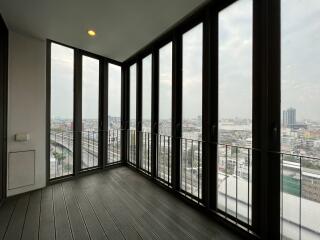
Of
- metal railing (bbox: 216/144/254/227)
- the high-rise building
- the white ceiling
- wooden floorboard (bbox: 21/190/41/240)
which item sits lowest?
wooden floorboard (bbox: 21/190/41/240)

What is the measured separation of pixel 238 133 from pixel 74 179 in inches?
120

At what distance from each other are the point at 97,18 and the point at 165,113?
1.67 m

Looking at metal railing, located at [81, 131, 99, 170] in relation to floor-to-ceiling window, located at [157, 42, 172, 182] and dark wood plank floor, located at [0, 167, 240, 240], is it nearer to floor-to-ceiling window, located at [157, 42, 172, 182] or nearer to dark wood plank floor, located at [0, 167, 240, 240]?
dark wood plank floor, located at [0, 167, 240, 240]

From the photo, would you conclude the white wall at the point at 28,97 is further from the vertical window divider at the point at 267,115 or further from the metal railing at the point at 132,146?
the vertical window divider at the point at 267,115

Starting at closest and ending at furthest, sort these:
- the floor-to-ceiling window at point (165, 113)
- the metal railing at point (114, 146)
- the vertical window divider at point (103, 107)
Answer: the floor-to-ceiling window at point (165, 113), the vertical window divider at point (103, 107), the metal railing at point (114, 146)

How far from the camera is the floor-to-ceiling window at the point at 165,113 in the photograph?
290cm

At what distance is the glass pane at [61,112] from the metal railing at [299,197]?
133 inches

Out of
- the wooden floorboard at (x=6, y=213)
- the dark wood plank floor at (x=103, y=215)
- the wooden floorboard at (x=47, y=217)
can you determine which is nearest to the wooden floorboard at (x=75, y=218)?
the dark wood plank floor at (x=103, y=215)

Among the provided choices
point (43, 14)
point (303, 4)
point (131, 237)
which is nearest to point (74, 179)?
point (131, 237)

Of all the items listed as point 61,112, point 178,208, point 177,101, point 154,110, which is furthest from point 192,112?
point 61,112

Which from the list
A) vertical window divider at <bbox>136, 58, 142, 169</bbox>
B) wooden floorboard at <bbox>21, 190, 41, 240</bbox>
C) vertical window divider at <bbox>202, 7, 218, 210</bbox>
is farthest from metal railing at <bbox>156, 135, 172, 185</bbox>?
wooden floorboard at <bbox>21, 190, 41, 240</bbox>

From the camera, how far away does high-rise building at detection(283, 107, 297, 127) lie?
1.50 m

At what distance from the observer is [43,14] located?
232 cm

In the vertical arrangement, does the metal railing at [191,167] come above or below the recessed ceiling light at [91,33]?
below
